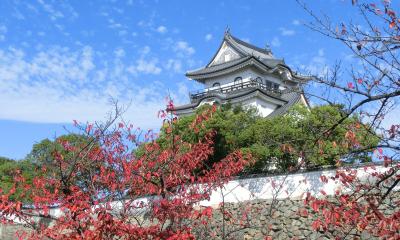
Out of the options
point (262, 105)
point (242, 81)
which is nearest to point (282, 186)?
point (262, 105)

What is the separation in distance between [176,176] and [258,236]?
5.31 meters

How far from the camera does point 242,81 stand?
112ft

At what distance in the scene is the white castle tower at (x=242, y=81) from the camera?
103ft

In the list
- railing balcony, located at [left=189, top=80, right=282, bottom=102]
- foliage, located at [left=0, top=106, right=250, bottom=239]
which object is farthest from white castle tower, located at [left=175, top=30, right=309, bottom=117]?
foliage, located at [left=0, top=106, right=250, bottom=239]

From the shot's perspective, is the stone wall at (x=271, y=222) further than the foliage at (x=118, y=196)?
Yes

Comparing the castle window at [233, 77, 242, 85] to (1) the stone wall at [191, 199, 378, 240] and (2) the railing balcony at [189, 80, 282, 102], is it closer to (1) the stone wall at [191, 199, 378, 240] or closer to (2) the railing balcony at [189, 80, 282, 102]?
(2) the railing balcony at [189, 80, 282, 102]

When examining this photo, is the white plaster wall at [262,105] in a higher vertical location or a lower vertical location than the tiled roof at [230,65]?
lower

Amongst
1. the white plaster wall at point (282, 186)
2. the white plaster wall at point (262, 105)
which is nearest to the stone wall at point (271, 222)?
the white plaster wall at point (282, 186)

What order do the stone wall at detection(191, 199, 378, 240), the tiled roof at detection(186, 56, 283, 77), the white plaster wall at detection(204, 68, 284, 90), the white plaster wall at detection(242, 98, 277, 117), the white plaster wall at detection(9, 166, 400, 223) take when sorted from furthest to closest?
the white plaster wall at detection(204, 68, 284, 90)
the tiled roof at detection(186, 56, 283, 77)
the white plaster wall at detection(242, 98, 277, 117)
the white plaster wall at detection(9, 166, 400, 223)
the stone wall at detection(191, 199, 378, 240)

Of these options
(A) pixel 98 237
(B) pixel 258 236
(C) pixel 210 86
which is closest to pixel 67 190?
(A) pixel 98 237

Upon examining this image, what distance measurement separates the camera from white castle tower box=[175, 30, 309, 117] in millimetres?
31469

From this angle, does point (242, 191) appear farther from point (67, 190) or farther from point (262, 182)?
point (67, 190)

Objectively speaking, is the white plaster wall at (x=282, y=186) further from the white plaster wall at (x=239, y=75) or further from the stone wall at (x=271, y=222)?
the white plaster wall at (x=239, y=75)

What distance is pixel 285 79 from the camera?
109ft
